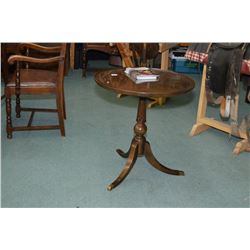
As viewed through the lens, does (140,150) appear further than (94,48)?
No

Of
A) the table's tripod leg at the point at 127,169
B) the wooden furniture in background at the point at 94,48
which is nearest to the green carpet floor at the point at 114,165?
the table's tripod leg at the point at 127,169

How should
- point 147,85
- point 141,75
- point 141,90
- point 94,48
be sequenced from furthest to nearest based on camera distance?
point 94,48, point 141,75, point 147,85, point 141,90

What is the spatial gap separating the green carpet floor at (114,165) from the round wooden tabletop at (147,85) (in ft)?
2.11

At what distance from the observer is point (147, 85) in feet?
6.73

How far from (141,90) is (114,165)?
29.2 inches

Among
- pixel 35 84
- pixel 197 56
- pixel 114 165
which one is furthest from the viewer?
pixel 197 56

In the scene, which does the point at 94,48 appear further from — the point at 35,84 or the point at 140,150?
the point at 140,150

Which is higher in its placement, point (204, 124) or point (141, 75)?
point (141, 75)

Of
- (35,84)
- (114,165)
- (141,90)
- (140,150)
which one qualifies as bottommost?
(114,165)

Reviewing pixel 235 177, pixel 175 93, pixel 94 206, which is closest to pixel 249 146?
pixel 235 177

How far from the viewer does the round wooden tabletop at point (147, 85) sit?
191 cm

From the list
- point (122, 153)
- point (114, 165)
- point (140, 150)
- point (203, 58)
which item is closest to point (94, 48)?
point (203, 58)
